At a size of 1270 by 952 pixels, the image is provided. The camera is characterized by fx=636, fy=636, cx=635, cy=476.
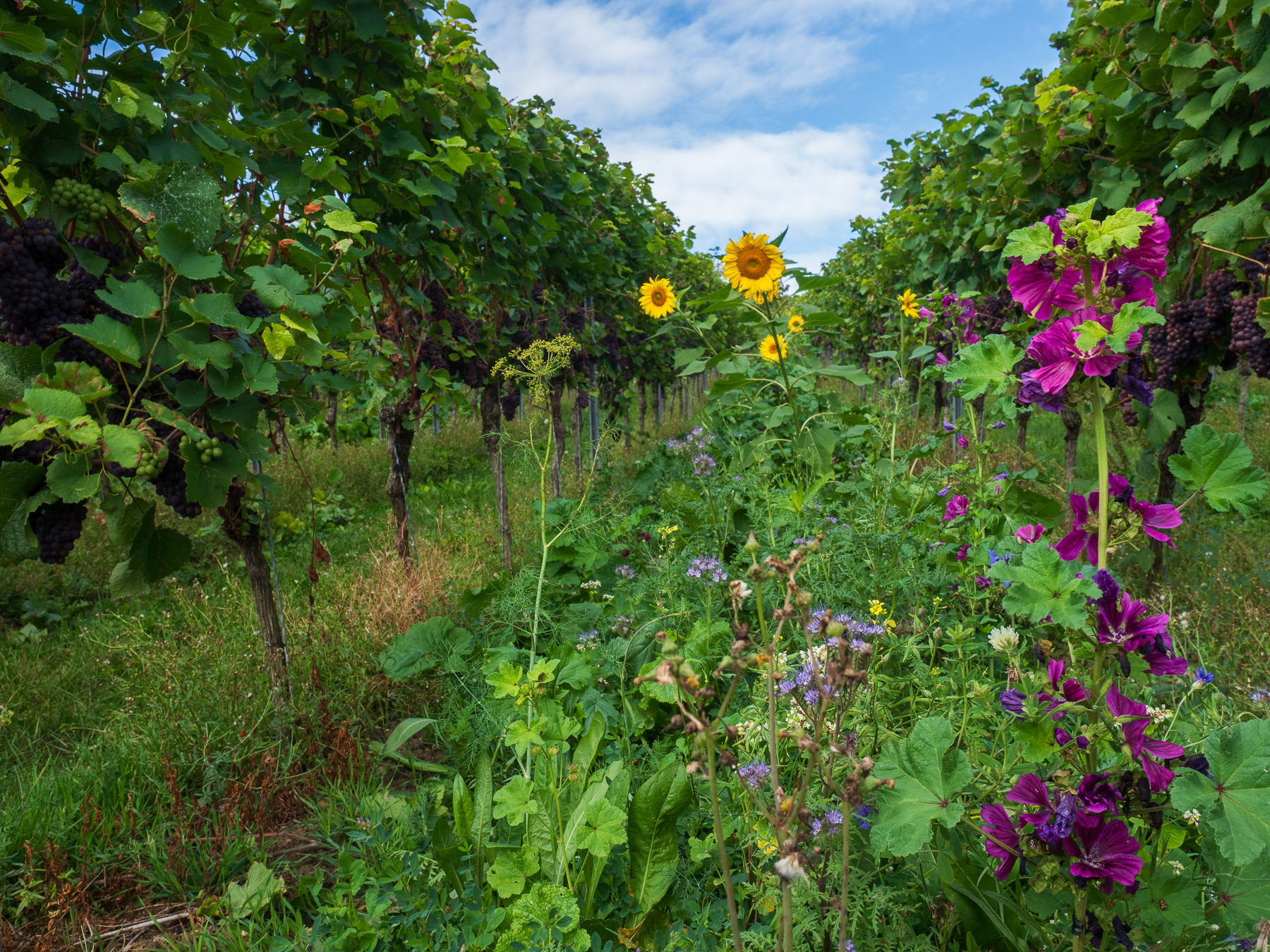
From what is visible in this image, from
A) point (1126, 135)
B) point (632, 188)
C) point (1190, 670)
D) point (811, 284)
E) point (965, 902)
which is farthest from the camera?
point (632, 188)

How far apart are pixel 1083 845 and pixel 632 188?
847 cm

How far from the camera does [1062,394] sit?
3.51ft

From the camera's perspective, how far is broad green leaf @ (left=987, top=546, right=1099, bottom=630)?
909mm

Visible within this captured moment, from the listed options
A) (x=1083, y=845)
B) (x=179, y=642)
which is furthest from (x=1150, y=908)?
(x=179, y=642)

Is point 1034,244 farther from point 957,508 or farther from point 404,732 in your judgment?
point 404,732

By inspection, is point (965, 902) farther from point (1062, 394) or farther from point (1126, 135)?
point (1126, 135)

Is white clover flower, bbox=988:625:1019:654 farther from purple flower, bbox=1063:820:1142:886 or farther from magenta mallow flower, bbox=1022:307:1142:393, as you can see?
magenta mallow flower, bbox=1022:307:1142:393

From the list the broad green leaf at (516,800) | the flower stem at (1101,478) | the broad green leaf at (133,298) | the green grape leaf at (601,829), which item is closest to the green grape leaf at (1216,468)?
the flower stem at (1101,478)

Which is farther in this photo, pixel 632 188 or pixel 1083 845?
pixel 632 188

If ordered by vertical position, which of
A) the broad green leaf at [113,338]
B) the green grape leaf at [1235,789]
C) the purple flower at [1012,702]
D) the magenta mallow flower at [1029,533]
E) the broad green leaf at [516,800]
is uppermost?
the broad green leaf at [113,338]

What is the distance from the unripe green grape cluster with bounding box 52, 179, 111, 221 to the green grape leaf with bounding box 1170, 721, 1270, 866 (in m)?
2.55

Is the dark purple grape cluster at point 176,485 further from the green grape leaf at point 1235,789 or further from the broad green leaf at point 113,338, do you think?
the green grape leaf at point 1235,789

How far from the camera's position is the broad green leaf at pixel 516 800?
1579mm

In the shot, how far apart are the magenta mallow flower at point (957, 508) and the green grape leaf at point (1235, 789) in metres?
1.47
